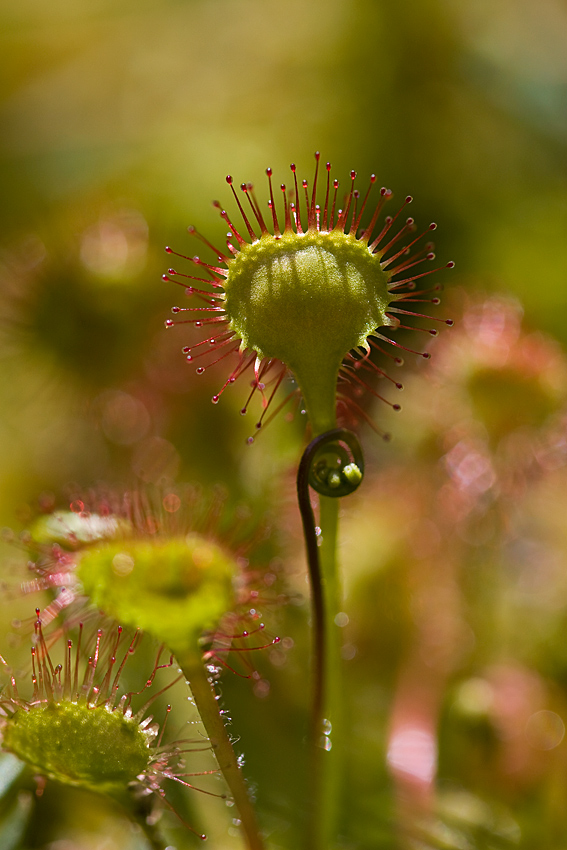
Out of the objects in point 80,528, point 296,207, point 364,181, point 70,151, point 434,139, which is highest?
point 434,139

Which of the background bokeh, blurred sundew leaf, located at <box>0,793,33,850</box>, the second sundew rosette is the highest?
the background bokeh

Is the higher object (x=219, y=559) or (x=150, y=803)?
(x=219, y=559)

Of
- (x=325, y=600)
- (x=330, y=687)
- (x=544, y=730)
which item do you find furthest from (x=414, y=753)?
(x=325, y=600)

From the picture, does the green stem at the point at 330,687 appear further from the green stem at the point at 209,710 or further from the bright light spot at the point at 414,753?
the bright light spot at the point at 414,753

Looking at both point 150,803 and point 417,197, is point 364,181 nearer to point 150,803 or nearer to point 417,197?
point 417,197

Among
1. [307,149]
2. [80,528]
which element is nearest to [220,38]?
[307,149]

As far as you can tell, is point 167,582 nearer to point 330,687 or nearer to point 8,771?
point 330,687

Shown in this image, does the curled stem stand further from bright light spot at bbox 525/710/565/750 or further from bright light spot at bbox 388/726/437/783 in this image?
bright light spot at bbox 525/710/565/750

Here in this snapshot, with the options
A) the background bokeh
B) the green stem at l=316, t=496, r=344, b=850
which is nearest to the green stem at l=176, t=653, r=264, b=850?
the green stem at l=316, t=496, r=344, b=850
